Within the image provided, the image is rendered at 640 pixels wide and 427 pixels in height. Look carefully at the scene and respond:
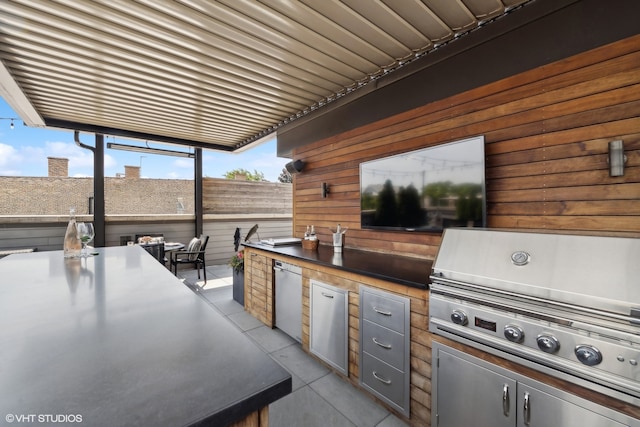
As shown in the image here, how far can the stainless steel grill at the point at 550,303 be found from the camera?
3.46ft

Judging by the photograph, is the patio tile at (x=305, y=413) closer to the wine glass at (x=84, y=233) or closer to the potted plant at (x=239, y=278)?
the wine glass at (x=84, y=233)

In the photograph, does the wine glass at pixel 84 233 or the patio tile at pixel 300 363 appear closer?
the wine glass at pixel 84 233

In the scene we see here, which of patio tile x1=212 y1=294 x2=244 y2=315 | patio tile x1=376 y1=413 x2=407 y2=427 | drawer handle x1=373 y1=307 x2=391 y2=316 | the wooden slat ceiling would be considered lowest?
patio tile x1=376 y1=413 x2=407 y2=427

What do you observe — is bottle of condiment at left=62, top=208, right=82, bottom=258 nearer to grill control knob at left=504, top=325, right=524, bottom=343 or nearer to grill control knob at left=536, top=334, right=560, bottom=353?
grill control knob at left=504, top=325, right=524, bottom=343

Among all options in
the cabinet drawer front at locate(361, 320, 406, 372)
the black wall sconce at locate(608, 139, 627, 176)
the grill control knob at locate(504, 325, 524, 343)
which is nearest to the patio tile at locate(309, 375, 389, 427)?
the cabinet drawer front at locate(361, 320, 406, 372)

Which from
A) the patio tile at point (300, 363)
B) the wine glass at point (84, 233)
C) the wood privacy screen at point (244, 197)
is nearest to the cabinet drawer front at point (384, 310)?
the patio tile at point (300, 363)

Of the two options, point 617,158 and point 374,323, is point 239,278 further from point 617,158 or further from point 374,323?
point 617,158

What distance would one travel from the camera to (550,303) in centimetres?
120

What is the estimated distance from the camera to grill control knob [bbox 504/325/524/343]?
1.26 meters

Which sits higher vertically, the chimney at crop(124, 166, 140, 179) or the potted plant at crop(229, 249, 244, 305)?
the chimney at crop(124, 166, 140, 179)

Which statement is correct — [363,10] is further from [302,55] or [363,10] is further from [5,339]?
[5,339]

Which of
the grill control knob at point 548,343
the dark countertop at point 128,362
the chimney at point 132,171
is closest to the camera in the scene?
the dark countertop at point 128,362

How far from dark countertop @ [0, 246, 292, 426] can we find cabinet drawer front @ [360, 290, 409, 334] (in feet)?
3.99

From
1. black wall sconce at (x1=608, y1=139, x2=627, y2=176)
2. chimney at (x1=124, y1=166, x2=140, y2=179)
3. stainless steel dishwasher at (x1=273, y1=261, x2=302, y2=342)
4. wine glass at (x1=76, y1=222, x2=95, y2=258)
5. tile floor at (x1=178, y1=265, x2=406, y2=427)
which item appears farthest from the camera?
chimney at (x1=124, y1=166, x2=140, y2=179)
